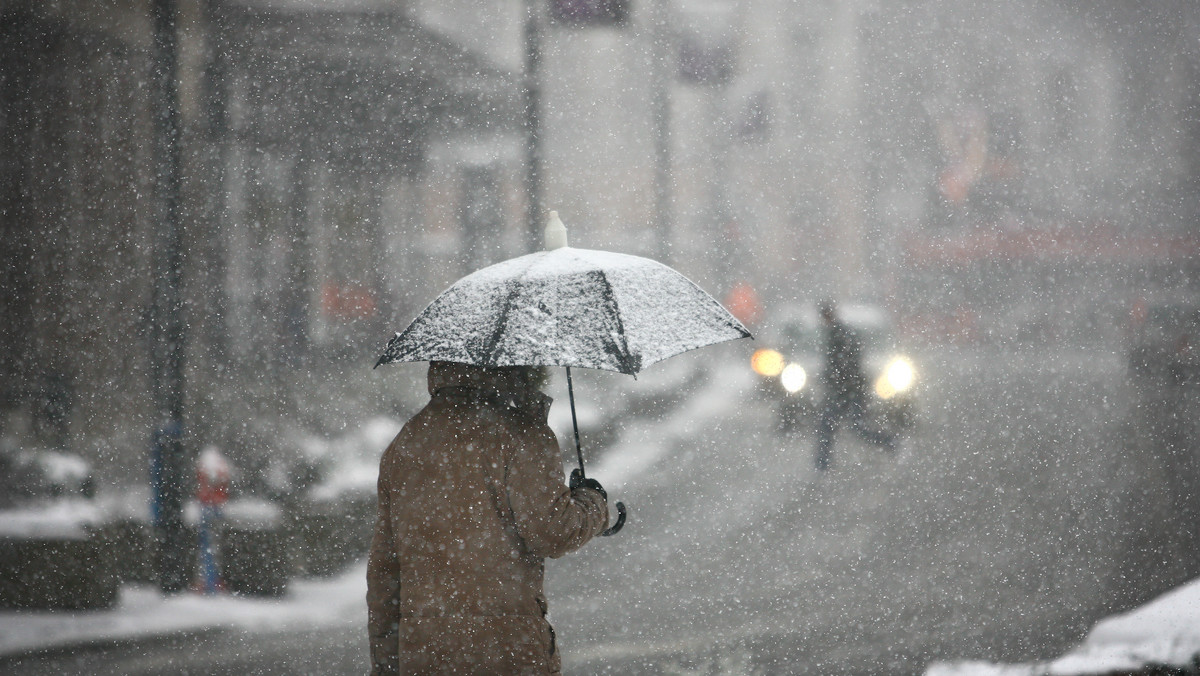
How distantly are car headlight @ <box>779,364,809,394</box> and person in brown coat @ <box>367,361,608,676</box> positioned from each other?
12115mm

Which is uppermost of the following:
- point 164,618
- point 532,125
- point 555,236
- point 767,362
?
point 532,125

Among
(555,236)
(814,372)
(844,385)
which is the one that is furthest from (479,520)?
(844,385)

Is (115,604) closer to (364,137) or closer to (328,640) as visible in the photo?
(328,640)

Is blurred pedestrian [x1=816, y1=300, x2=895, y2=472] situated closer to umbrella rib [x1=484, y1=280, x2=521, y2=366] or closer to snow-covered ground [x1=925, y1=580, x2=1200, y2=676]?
snow-covered ground [x1=925, y1=580, x2=1200, y2=676]

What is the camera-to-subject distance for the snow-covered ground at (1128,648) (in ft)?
14.1

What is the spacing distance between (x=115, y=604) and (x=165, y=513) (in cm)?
59

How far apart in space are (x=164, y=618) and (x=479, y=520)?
4.33 m

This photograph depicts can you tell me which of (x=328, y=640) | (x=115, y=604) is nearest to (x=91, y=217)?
(x=115, y=604)

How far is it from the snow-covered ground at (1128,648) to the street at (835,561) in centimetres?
60

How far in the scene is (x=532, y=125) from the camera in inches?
603

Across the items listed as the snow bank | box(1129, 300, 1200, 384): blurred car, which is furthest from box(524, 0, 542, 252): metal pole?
box(1129, 300, 1200, 384): blurred car

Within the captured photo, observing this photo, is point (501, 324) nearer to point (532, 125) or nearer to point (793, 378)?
point (793, 378)

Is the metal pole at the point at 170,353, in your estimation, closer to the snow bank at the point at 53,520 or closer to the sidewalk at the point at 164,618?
the sidewalk at the point at 164,618

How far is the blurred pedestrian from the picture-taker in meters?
13.1
